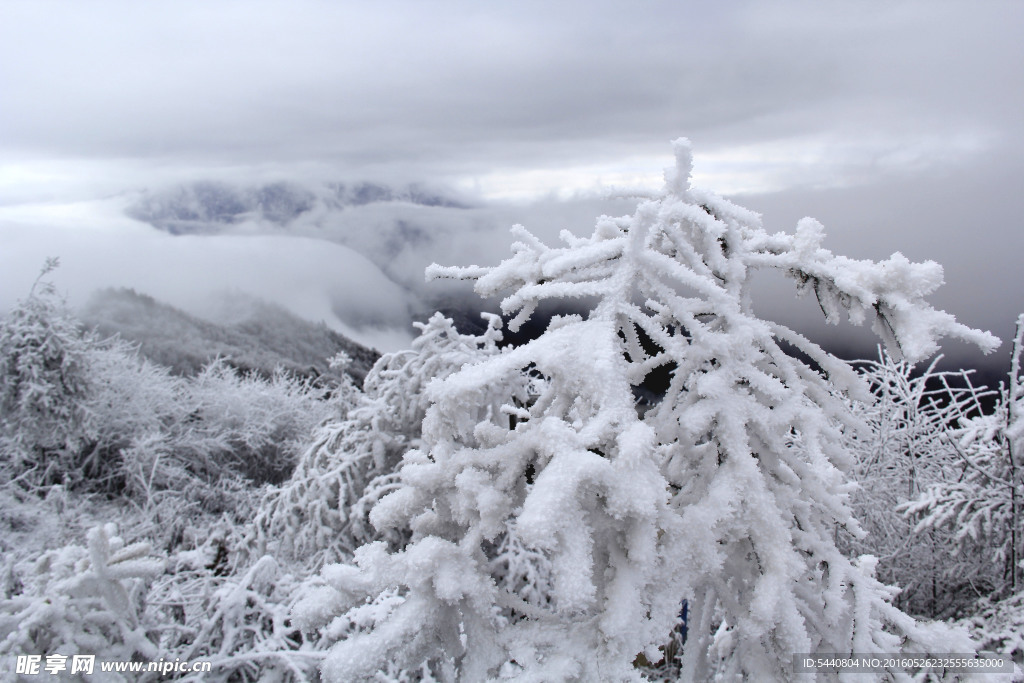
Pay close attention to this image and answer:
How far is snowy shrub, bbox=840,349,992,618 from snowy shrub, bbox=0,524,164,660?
8.13m

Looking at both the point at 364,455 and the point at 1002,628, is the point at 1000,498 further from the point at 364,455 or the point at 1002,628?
the point at 364,455

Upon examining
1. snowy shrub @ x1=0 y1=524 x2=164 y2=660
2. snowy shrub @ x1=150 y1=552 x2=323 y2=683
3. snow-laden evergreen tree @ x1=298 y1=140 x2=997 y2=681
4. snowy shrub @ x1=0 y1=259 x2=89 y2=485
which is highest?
snow-laden evergreen tree @ x1=298 y1=140 x2=997 y2=681

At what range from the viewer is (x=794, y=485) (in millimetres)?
2016

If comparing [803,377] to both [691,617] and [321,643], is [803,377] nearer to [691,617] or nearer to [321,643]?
[691,617]

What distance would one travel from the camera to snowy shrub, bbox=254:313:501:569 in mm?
7676

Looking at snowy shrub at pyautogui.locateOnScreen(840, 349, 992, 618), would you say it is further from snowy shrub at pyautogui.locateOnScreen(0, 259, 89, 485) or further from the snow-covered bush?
snowy shrub at pyautogui.locateOnScreen(0, 259, 89, 485)

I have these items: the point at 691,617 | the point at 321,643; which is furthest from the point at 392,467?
the point at 691,617

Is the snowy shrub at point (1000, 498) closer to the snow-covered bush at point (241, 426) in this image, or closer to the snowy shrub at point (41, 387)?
the snow-covered bush at point (241, 426)

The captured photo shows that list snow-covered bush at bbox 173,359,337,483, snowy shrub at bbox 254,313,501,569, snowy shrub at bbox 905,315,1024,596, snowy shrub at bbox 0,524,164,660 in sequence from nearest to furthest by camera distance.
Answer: snowy shrub at bbox 0,524,164,660, snowy shrub at bbox 905,315,1024,596, snowy shrub at bbox 254,313,501,569, snow-covered bush at bbox 173,359,337,483

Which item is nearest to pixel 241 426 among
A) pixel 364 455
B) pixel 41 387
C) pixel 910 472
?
pixel 41 387

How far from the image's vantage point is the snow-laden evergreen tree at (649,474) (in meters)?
1.62

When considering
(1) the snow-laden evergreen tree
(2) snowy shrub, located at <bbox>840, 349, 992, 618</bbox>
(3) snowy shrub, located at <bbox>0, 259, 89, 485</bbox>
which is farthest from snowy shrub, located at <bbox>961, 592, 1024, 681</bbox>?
(3) snowy shrub, located at <bbox>0, 259, 89, 485</bbox>

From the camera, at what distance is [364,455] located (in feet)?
25.3

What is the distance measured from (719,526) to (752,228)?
1061 mm
